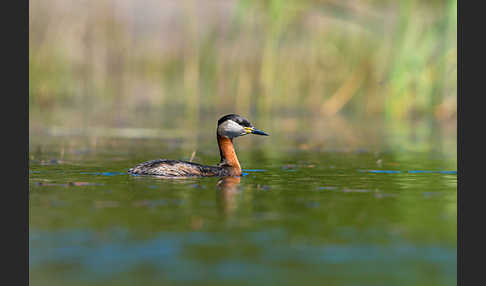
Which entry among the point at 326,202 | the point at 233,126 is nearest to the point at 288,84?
the point at 233,126

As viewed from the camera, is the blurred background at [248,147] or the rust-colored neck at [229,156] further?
the rust-colored neck at [229,156]

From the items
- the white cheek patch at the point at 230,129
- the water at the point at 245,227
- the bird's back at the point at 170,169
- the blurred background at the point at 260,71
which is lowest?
the water at the point at 245,227

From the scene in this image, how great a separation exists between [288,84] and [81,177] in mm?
23841

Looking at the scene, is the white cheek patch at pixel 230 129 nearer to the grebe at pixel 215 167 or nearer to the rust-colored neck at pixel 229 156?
the grebe at pixel 215 167

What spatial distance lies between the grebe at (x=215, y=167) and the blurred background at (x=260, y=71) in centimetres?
556

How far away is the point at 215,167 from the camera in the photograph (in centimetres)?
1220

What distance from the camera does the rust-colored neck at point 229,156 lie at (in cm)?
1238

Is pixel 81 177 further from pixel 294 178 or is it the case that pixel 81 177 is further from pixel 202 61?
pixel 202 61

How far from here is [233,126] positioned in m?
12.7

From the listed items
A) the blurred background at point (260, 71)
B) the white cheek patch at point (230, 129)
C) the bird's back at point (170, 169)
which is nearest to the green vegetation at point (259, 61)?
the blurred background at point (260, 71)

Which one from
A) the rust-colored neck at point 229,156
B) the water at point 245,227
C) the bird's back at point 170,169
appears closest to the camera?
the water at point 245,227

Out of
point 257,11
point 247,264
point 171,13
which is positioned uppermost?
point 171,13

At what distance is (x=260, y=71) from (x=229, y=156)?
72.2ft

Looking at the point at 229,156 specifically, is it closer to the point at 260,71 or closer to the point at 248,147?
the point at 248,147
